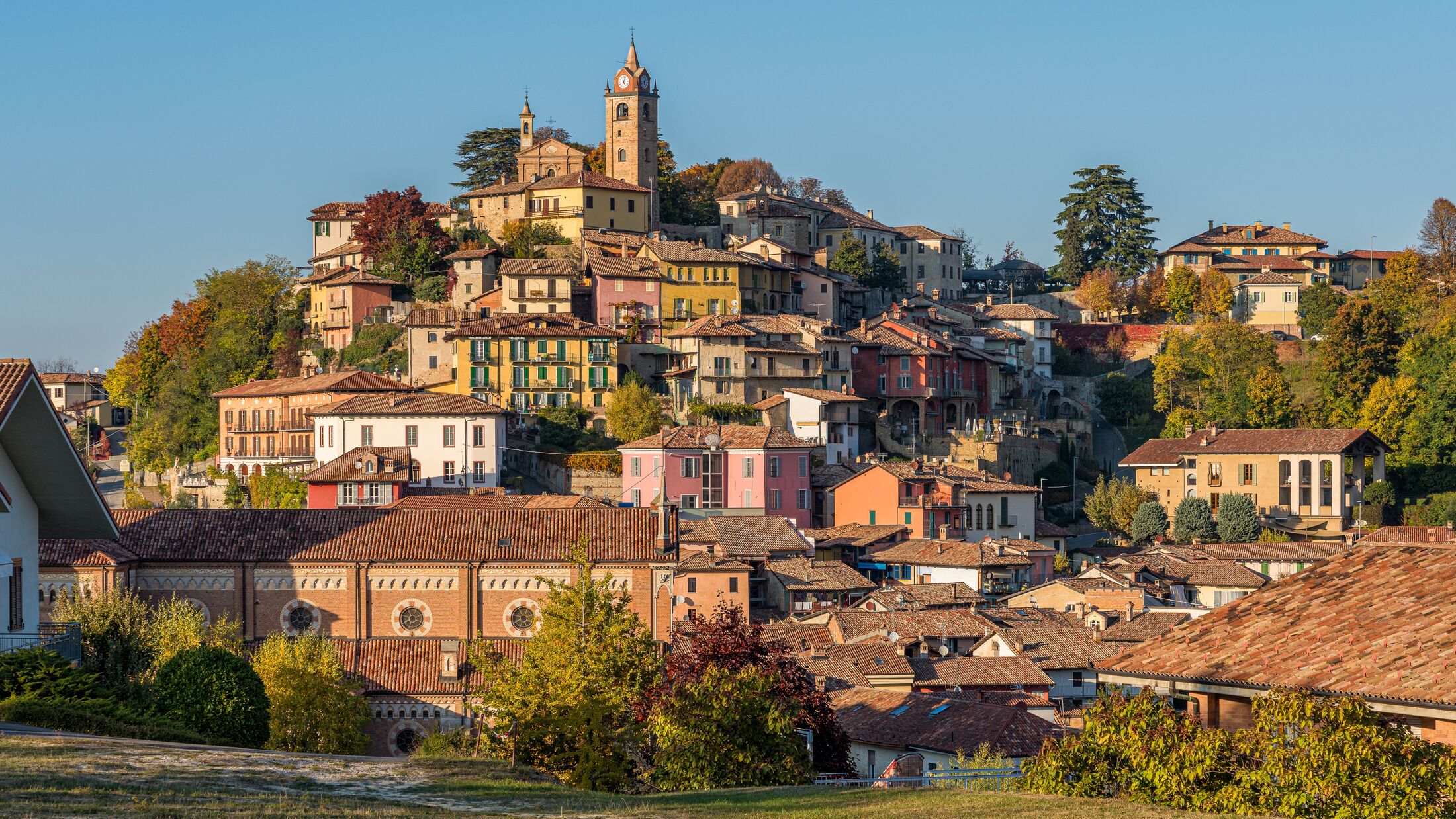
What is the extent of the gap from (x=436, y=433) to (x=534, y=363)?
10719 millimetres

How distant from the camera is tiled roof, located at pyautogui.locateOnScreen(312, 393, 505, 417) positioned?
7856 cm

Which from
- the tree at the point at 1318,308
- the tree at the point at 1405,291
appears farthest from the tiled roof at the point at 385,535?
the tree at the point at 1318,308

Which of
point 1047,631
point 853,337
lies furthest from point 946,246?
point 1047,631

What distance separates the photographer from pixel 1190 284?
11869 cm

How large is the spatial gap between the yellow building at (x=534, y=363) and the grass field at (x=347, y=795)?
223ft

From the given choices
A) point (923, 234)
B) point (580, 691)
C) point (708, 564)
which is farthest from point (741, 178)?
point (580, 691)

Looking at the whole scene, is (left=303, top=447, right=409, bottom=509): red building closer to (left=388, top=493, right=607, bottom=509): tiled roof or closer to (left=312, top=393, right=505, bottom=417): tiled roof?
(left=388, top=493, right=607, bottom=509): tiled roof

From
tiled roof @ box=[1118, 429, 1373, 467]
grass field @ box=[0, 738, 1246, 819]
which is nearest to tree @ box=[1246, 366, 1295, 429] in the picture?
tiled roof @ box=[1118, 429, 1373, 467]

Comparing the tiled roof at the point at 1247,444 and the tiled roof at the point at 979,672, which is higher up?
the tiled roof at the point at 1247,444

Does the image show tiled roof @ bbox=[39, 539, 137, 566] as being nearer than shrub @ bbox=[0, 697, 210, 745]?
No

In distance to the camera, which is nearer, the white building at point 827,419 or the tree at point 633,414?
the tree at point 633,414

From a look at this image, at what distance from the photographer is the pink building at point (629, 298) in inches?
3684

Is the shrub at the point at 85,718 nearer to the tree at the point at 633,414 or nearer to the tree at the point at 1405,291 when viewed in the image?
the tree at the point at 633,414

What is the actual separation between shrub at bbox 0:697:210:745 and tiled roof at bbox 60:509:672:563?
27.2m
